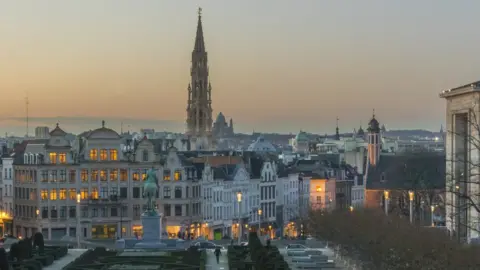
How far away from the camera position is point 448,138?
84125 millimetres

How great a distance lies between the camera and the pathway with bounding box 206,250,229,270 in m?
70.6

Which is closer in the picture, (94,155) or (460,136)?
(460,136)

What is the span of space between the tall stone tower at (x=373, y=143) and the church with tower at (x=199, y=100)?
23.5 metres

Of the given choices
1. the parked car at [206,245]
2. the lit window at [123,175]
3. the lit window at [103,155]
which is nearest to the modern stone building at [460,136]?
the parked car at [206,245]

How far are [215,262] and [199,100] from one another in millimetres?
98101

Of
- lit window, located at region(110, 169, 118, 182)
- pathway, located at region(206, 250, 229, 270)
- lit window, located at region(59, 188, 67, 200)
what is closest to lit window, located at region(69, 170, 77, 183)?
lit window, located at region(59, 188, 67, 200)

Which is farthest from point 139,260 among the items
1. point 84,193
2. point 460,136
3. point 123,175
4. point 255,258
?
point 123,175

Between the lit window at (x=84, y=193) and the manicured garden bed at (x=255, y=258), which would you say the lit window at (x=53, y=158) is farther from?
the manicured garden bed at (x=255, y=258)

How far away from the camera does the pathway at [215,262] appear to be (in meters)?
70.6

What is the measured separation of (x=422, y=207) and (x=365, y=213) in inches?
1834

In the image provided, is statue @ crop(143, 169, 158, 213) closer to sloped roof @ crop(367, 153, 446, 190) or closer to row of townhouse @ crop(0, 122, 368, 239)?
row of townhouse @ crop(0, 122, 368, 239)

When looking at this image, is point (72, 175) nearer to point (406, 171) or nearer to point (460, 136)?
point (460, 136)

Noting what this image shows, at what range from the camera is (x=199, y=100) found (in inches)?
6767

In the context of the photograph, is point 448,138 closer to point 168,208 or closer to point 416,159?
point 168,208
